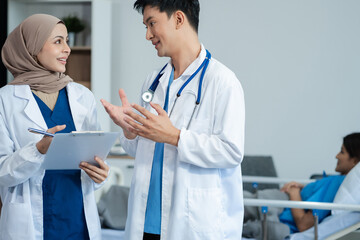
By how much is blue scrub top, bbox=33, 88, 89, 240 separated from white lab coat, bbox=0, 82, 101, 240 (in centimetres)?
2

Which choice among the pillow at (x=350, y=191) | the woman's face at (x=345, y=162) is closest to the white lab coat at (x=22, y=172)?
the pillow at (x=350, y=191)

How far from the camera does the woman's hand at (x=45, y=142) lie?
1639mm

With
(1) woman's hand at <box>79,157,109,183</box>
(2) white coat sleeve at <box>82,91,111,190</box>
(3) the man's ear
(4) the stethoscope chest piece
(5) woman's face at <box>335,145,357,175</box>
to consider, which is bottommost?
(5) woman's face at <box>335,145,357,175</box>

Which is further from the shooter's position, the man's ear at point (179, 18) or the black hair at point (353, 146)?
the black hair at point (353, 146)

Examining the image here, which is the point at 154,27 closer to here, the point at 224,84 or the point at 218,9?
the point at 224,84

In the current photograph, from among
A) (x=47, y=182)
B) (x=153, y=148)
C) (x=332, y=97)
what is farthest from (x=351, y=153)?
(x=47, y=182)

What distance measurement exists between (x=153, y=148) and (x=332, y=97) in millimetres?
3359

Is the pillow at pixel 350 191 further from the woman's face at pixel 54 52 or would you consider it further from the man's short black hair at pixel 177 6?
the woman's face at pixel 54 52

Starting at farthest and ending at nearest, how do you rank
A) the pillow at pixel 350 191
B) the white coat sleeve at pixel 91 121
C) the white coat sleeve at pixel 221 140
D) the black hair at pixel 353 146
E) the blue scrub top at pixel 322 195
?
the black hair at pixel 353 146 → the blue scrub top at pixel 322 195 → the pillow at pixel 350 191 → the white coat sleeve at pixel 91 121 → the white coat sleeve at pixel 221 140

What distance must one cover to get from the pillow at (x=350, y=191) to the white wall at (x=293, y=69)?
195 centimetres

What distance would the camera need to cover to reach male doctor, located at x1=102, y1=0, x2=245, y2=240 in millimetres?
1573

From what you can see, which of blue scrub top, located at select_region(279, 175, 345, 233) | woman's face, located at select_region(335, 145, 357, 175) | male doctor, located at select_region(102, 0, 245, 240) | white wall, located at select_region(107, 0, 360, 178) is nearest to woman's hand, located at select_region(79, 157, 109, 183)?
male doctor, located at select_region(102, 0, 245, 240)

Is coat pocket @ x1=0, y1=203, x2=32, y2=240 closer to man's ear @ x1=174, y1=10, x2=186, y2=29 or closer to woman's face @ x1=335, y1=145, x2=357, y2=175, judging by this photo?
man's ear @ x1=174, y1=10, x2=186, y2=29

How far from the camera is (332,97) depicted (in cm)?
470
